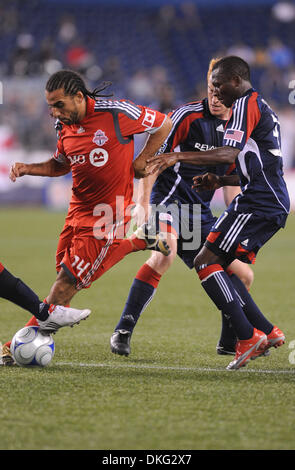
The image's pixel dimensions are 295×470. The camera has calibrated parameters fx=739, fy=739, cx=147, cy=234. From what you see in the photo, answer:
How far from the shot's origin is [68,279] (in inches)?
184

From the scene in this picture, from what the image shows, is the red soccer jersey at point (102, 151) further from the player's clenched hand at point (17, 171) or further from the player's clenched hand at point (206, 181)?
the player's clenched hand at point (206, 181)

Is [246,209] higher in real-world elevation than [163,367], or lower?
higher

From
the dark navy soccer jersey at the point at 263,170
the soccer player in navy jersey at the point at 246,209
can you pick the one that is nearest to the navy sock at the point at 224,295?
the soccer player in navy jersey at the point at 246,209

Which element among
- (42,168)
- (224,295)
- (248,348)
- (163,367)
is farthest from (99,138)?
(248,348)

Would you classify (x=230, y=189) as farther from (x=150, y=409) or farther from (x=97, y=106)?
(x=150, y=409)

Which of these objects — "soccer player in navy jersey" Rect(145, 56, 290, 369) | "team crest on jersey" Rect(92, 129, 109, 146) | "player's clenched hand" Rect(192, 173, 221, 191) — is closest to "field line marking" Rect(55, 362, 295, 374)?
"soccer player in navy jersey" Rect(145, 56, 290, 369)

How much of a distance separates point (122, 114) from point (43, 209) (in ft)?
49.4

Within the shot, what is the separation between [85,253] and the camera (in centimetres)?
472

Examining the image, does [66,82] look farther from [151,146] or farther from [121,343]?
[121,343]

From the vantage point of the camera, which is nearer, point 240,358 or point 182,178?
point 240,358

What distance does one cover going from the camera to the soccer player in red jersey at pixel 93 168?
184 inches

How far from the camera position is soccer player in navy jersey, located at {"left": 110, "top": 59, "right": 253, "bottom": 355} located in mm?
5292

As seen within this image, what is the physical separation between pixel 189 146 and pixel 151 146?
0.55 m
